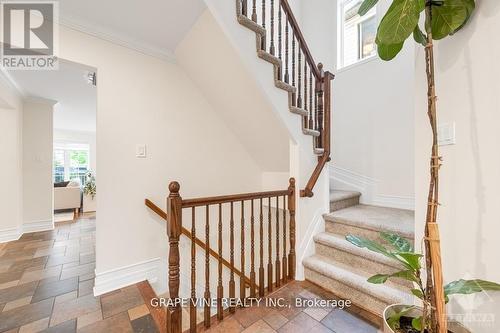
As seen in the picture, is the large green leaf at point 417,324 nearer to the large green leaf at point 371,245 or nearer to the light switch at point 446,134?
the large green leaf at point 371,245

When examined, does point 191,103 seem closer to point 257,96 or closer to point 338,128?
point 257,96

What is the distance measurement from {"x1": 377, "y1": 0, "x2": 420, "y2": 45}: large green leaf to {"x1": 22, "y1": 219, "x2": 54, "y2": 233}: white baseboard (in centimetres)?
514

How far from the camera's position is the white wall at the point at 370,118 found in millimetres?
2514

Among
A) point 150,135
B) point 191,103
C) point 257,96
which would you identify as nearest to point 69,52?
point 150,135

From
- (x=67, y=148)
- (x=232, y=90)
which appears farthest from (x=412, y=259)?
(x=67, y=148)

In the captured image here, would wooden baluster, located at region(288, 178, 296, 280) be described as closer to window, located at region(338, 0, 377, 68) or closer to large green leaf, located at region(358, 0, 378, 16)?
large green leaf, located at region(358, 0, 378, 16)

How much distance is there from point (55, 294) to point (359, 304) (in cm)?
248

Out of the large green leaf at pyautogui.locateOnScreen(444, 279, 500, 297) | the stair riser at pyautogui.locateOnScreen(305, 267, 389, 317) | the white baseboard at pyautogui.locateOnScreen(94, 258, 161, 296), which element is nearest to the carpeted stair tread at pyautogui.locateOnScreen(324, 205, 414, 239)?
the stair riser at pyautogui.locateOnScreen(305, 267, 389, 317)

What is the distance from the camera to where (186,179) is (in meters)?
2.39

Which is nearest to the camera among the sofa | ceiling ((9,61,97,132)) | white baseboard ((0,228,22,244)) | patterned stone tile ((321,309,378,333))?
patterned stone tile ((321,309,378,333))

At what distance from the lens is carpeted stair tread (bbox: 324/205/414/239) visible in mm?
1746

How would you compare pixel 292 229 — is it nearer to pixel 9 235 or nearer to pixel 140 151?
pixel 140 151

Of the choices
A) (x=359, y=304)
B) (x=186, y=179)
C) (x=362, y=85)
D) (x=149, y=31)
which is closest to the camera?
(x=359, y=304)

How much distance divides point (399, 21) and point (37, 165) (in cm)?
506
